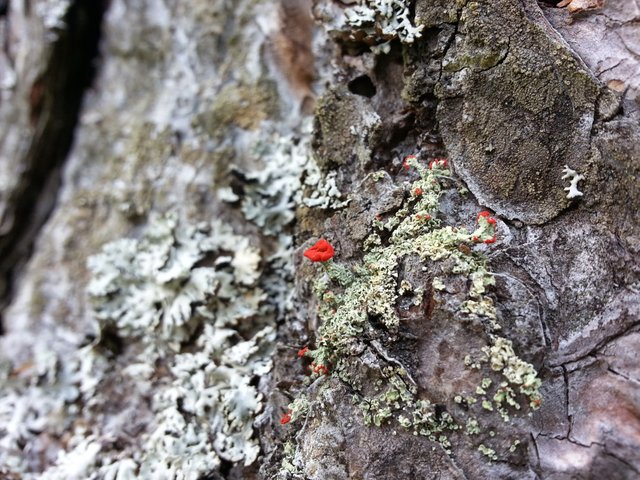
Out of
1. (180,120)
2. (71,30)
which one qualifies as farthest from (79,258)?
(71,30)

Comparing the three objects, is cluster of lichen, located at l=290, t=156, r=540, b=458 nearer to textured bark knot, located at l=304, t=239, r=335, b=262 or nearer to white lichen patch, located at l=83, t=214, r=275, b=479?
textured bark knot, located at l=304, t=239, r=335, b=262

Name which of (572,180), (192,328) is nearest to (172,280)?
(192,328)

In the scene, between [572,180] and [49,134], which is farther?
[49,134]

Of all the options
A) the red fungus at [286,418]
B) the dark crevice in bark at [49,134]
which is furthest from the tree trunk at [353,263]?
the dark crevice in bark at [49,134]

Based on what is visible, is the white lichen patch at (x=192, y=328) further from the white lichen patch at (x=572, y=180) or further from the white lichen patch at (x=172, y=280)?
the white lichen patch at (x=572, y=180)

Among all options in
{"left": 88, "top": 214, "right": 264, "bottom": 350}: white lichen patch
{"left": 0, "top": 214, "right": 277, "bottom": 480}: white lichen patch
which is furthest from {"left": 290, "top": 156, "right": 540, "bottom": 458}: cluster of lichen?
{"left": 88, "top": 214, "right": 264, "bottom": 350}: white lichen patch

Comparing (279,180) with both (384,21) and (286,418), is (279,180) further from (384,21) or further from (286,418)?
(286,418)
